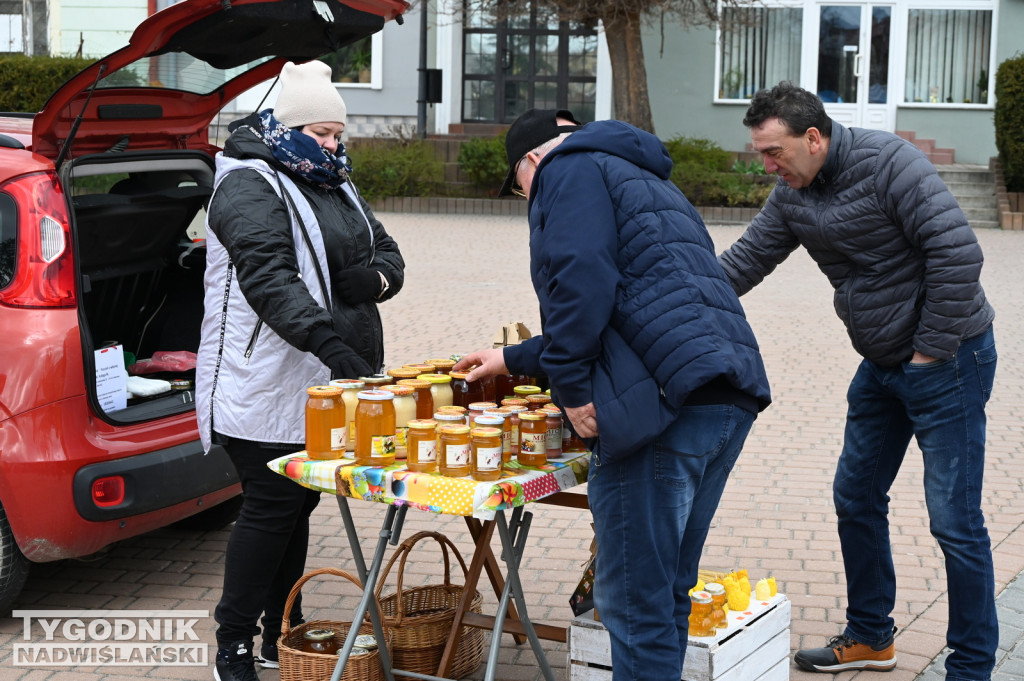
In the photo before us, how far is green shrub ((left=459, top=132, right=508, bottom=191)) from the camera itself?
2034 cm

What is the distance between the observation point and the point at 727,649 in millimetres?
3449

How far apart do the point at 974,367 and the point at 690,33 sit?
836 inches

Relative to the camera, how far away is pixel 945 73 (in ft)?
76.9

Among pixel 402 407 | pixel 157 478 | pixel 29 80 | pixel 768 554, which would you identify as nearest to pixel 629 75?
pixel 29 80

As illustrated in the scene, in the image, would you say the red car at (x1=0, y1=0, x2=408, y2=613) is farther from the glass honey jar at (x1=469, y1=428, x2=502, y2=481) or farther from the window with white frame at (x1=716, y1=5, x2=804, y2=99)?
the window with white frame at (x1=716, y1=5, x2=804, y2=99)

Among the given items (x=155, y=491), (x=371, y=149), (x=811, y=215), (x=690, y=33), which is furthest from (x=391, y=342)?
(x=690, y=33)

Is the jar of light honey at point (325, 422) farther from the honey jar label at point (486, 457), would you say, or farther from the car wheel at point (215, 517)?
the car wheel at point (215, 517)

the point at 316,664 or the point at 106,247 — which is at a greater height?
the point at 106,247

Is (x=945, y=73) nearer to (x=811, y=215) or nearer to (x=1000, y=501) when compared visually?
(x=1000, y=501)


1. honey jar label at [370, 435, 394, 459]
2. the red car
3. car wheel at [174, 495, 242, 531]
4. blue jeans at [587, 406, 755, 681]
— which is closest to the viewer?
blue jeans at [587, 406, 755, 681]

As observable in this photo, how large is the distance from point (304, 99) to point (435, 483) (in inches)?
53.1

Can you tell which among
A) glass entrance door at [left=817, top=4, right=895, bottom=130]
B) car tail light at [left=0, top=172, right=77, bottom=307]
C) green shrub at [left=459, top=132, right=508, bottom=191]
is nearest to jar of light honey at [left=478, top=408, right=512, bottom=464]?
car tail light at [left=0, top=172, right=77, bottom=307]

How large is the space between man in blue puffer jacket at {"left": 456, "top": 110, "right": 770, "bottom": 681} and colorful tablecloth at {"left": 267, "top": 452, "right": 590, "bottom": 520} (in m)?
0.19

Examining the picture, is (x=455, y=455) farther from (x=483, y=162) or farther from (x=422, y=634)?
(x=483, y=162)
